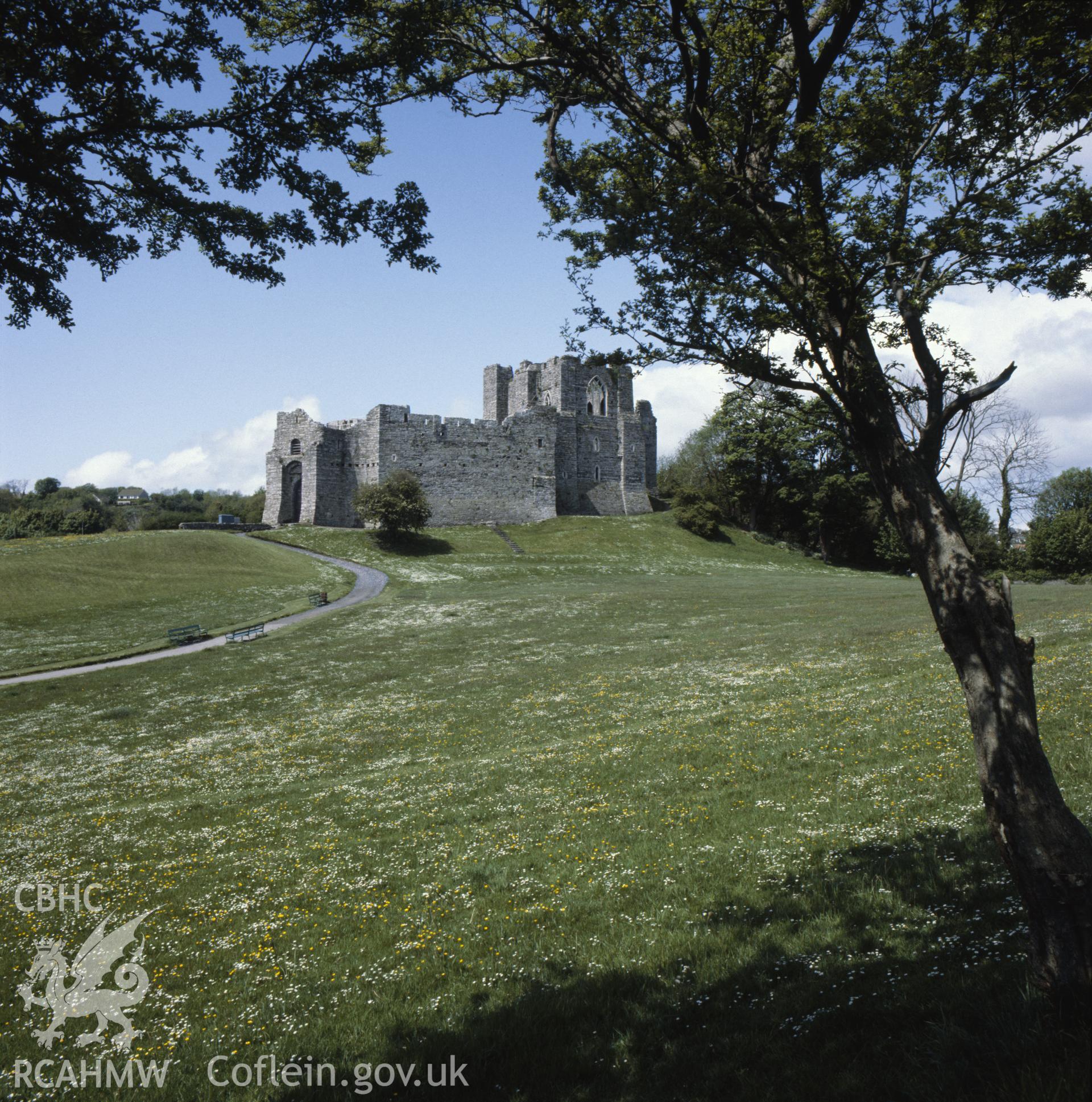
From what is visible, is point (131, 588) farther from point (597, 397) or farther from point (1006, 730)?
point (597, 397)

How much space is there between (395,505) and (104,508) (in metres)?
A: 61.7

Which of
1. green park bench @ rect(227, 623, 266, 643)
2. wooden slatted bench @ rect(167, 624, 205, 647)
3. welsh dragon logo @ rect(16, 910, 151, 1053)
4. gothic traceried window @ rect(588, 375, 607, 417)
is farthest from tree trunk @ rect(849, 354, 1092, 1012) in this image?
gothic traceried window @ rect(588, 375, 607, 417)

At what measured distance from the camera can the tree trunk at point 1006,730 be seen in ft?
15.5

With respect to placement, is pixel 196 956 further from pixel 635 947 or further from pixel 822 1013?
pixel 822 1013

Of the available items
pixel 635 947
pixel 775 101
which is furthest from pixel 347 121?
pixel 635 947

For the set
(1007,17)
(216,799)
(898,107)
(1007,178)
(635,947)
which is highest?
(1007,17)

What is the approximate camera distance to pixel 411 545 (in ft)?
209

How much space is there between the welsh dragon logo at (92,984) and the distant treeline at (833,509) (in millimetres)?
42224

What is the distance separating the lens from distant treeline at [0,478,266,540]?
244 feet

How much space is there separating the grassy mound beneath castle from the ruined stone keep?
14.1 m

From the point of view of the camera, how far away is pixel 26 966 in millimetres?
7273

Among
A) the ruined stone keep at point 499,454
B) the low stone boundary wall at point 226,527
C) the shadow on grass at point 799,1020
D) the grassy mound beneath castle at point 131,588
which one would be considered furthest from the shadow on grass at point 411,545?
the shadow on grass at point 799,1020

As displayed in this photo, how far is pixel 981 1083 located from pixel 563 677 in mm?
17130

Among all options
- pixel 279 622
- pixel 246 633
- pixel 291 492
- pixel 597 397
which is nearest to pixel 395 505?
pixel 291 492
